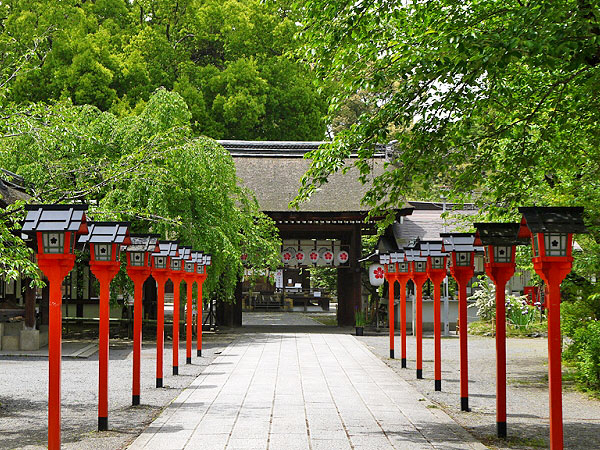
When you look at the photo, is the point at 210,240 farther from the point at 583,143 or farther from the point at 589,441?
the point at 589,441

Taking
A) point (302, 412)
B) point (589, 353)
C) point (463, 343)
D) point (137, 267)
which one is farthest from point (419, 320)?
point (137, 267)

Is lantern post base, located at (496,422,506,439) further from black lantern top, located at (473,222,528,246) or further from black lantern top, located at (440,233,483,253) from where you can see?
black lantern top, located at (440,233,483,253)

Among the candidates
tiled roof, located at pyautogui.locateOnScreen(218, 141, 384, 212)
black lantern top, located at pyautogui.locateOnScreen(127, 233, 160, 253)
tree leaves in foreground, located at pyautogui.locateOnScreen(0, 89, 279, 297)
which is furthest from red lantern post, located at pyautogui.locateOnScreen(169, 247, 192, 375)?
tiled roof, located at pyautogui.locateOnScreen(218, 141, 384, 212)

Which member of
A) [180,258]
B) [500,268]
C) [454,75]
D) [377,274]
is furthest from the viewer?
[377,274]

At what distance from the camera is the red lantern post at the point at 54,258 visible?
21.5 feet

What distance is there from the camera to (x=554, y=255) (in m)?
6.67

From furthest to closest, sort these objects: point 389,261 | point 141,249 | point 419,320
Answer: point 389,261
point 419,320
point 141,249

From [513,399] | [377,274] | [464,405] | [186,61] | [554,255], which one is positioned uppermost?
[186,61]

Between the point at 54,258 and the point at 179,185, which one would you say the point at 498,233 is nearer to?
the point at 54,258

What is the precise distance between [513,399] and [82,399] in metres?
6.18

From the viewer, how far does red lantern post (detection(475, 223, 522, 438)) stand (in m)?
8.30

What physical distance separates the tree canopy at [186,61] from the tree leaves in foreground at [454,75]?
21721mm

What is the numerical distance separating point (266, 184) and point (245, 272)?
4768 millimetres

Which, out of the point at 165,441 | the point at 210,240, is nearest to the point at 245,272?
the point at 210,240
